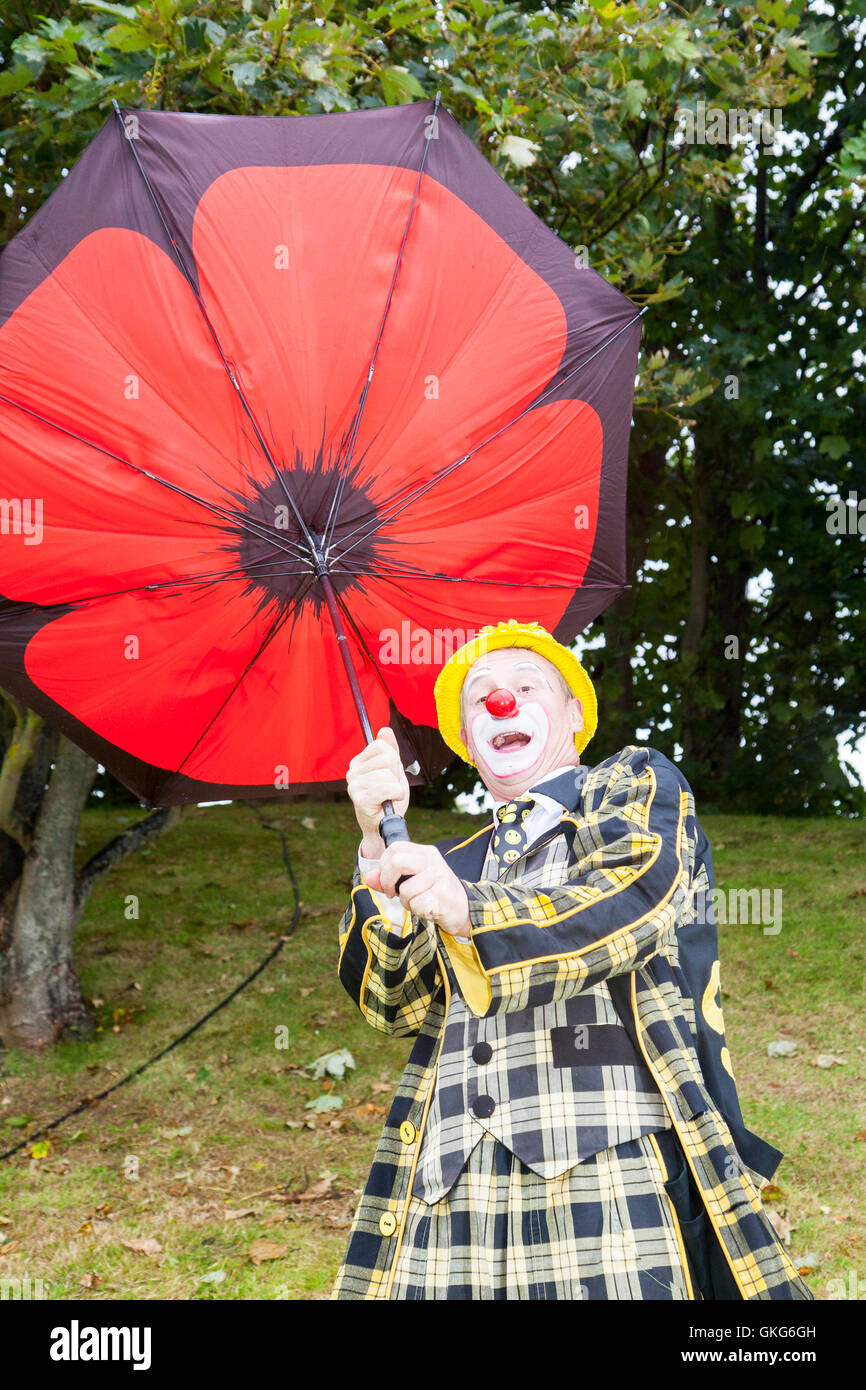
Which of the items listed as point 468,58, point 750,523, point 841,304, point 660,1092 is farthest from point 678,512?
point 660,1092

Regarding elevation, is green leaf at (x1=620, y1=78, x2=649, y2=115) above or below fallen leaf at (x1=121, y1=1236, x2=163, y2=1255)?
above

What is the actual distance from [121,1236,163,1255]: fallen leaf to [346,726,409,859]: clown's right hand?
9.98ft

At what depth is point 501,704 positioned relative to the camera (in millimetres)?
2520

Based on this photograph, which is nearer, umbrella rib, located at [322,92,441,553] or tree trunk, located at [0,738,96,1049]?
umbrella rib, located at [322,92,441,553]

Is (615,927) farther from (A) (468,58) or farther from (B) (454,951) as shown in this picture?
(A) (468,58)

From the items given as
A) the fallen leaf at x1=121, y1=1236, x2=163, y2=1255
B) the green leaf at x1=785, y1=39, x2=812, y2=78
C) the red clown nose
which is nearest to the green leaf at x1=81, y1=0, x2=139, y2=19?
the green leaf at x1=785, y1=39, x2=812, y2=78

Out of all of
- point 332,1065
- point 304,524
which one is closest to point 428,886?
point 304,524

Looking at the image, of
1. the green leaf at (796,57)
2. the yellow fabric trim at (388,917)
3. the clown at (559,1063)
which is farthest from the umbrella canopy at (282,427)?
the green leaf at (796,57)

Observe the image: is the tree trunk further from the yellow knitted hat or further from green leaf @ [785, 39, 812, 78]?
green leaf @ [785, 39, 812, 78]

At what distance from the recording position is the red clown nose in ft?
8.27

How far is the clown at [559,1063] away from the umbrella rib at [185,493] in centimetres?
85

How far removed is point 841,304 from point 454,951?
9294 millimetres

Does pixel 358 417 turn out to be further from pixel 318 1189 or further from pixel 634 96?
pixel 318 1189

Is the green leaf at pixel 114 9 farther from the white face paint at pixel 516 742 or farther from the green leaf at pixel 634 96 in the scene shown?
the white face paint at pixel 516 742
